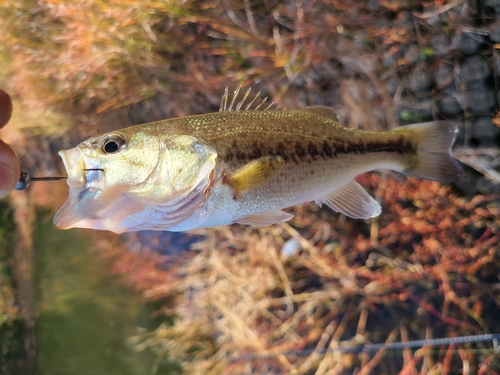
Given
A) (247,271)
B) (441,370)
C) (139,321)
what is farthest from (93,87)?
(441,370)

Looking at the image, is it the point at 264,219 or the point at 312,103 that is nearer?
the point at 264,219

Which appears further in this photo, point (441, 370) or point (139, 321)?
point (139, 321)

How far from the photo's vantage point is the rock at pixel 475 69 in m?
1.67

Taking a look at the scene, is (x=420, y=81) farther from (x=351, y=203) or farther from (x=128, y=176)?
(x=128, y=176)

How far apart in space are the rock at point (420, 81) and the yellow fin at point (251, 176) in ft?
4.47

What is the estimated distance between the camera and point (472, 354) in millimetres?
1959

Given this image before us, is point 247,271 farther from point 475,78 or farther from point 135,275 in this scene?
point 475,78

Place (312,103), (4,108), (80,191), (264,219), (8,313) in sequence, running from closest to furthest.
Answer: (80,191) < (264,219) < (4,108) < (312,103) < (8,313)

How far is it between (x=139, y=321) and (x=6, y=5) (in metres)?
2.68

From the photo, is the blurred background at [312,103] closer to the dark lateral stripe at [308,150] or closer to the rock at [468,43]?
the rock at [468,43]

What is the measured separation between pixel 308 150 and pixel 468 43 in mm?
1316

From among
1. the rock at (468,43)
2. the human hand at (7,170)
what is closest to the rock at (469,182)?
the rock at (468,43)

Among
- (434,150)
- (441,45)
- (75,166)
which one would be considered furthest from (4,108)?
(441,45)

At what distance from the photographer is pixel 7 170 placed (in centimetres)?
95
